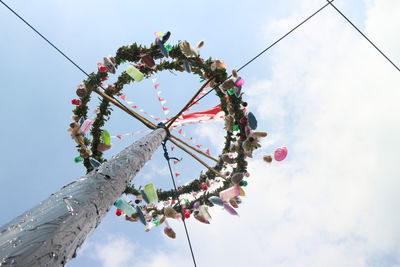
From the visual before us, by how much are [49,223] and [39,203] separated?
364mm

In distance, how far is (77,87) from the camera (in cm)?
639

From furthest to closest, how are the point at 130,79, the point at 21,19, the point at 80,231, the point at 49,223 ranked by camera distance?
the point at 130,79, the point at 21,19, the point at 80,231, the point at 49,223

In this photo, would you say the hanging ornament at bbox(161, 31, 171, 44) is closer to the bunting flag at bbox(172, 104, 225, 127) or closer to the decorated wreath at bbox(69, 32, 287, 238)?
the decorated wreath at bbox(69, 32, 287, 238)

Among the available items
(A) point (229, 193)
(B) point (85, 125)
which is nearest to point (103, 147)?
(B) point (85, 125)

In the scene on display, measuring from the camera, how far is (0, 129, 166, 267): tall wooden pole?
4.57 feet

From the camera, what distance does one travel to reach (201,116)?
884 cm

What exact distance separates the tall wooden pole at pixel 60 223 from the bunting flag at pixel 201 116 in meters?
5.88

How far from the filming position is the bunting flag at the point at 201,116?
28.2ft

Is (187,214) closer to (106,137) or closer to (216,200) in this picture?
(216,200)

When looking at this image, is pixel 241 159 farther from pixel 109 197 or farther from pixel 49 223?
pixel 49 223

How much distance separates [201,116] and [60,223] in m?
7.27

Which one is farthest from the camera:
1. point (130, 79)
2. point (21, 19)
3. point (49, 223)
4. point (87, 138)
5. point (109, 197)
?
point (130, 79)

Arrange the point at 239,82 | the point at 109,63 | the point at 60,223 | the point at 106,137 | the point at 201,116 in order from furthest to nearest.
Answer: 1. the point at 201,116
2. the point at 106,137
3. the point at 109,63
4. the point at 239,82
5. the point at 60,223

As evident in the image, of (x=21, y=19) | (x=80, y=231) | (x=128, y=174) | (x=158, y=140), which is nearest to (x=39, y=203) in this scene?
(x=80, y=231)
